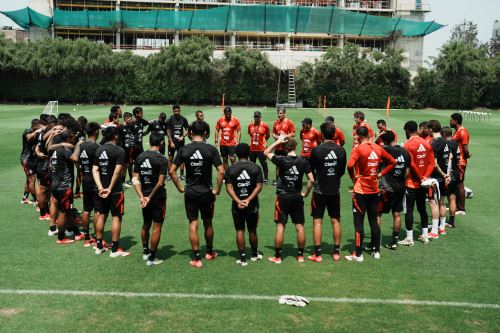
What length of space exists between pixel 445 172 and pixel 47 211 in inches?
349

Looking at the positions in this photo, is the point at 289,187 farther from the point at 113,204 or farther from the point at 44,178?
the point at 44,178

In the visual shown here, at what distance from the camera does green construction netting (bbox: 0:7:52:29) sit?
2788 inches

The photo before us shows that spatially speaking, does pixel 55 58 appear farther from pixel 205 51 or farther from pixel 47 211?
pixel 47 211

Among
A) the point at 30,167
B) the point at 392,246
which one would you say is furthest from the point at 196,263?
the point at 30,167

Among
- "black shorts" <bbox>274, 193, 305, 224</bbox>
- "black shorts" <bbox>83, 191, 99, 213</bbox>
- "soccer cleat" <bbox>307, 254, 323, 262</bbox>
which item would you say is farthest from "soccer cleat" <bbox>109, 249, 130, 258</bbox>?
"soccer cleat" <bbox>307, 254, 323, 262</bbox>

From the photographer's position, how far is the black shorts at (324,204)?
29.1ft

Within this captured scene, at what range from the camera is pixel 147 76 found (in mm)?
60219

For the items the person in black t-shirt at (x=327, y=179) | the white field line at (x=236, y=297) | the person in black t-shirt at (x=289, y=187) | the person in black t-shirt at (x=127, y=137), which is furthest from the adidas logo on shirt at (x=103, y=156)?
the person in black t-shirt at (x=127, y=137)

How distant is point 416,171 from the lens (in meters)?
9.83

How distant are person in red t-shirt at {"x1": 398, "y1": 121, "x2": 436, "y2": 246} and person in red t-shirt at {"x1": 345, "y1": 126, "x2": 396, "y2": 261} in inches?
37.5

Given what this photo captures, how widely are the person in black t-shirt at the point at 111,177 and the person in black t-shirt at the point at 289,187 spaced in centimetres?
263

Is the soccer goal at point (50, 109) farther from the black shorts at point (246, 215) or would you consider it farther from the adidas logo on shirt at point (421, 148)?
the adidas logo on shirt at point (421, 148)

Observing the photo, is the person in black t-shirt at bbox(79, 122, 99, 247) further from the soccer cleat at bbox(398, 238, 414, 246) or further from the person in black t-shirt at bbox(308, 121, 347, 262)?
the soccer cleat at bbox(398, 238, 414, 246)

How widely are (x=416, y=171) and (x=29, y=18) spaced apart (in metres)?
73.3
